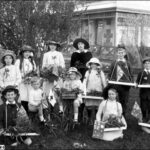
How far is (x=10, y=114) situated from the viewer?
191 inches

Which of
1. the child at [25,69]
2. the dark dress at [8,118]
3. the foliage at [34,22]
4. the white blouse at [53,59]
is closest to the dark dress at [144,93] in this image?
the white blouse at [53,59]

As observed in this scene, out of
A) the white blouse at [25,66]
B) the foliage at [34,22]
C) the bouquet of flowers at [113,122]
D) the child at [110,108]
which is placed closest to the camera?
the bouquet of flowers at [113,122]

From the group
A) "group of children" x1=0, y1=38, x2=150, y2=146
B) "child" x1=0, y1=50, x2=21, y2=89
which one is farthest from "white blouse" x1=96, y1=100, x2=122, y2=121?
"child" x1=0, y1=50, x2=21, y2=89

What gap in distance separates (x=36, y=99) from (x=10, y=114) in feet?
2.36

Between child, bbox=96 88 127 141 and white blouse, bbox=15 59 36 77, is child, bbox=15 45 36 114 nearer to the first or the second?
white blouse, bbox=15 59 36 77

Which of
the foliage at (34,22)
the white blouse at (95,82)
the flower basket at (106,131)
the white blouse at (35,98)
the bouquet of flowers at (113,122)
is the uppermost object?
the foliage at (34,22)

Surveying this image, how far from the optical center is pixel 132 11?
65.8ft

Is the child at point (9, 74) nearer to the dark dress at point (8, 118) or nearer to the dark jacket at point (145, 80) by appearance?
Result: the dark dress at point (8, 118)

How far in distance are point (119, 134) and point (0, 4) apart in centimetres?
503

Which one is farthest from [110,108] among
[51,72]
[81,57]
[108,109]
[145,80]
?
[81,57]

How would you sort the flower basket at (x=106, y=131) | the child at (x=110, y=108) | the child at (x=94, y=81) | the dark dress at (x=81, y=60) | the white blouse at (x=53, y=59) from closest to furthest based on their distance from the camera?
the flower basket at (x=106, y=131) < the child at (x=110, y=108) < the child at (x=94, y=81) < the white blouse at (x=53, y=59) < the dark dress at (x=81, y=60)

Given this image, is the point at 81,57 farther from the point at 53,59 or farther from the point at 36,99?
the point at 36,99

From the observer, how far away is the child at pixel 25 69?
5.64m

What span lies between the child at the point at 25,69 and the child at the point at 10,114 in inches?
23.7
